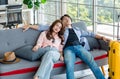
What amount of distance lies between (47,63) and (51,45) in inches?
19.4

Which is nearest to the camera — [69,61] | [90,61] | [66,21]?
[69,61]

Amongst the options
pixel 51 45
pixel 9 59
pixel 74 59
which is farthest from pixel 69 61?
pixel 9 59

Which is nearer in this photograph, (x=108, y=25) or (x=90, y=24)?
(x=108, y=25)

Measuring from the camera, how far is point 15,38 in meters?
4.14

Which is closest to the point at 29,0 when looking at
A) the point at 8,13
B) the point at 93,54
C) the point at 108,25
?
the point at 8,13

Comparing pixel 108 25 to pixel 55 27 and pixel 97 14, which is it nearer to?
pixel 97 14

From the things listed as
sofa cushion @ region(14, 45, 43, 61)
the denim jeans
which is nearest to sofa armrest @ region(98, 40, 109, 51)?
the denim jeans

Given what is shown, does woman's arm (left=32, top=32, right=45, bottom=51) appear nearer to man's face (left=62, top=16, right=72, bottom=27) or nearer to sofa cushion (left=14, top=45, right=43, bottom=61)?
sofa cushion (left=14, top=45, right=43, bottom=61)

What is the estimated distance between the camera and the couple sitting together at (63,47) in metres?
3.74

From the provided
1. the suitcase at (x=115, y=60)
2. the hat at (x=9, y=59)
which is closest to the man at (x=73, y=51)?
the suitcase at (x=115, y=60)

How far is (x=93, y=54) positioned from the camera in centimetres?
411

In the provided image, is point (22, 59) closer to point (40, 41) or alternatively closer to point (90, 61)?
point (40, 41)

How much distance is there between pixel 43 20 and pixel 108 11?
267 cm

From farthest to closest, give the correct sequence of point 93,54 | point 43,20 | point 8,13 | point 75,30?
point 43,20 → point 8,13 → point 75,30 → point 93,54
